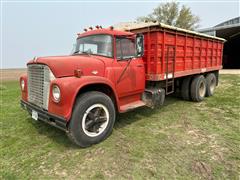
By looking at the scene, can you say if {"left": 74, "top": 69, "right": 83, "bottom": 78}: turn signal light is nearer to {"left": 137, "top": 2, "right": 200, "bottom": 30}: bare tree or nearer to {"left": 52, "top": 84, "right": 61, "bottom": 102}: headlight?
{"left": 52, "top": 84, "right": 61, "bottom": 102}: headlight

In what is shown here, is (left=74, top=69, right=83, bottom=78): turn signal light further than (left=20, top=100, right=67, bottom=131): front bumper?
Yes

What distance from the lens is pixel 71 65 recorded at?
3840 mm

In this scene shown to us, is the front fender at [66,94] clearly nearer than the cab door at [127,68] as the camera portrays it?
Yes

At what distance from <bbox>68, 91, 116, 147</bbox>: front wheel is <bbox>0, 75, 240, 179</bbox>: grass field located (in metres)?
0.20

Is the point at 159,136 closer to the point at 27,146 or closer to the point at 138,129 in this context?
the point at 138,129

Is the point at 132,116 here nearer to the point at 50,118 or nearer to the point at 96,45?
the point at 96,45

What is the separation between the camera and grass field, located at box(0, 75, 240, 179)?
3025mm

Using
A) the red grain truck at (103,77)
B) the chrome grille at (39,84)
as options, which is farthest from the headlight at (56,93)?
the chrome grille at (39,84)

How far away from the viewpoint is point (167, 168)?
3104 mm

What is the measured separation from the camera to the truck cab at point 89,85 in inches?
138

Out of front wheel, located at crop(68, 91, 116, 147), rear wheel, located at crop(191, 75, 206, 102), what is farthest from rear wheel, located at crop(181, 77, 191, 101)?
front wheel, located at crop(68, 91, 116, 147)

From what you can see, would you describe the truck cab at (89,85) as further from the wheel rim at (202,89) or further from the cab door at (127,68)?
the wheel rim at (202,89)

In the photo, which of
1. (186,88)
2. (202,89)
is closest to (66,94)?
(186,88)

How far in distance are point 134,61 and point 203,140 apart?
2.36 metres
